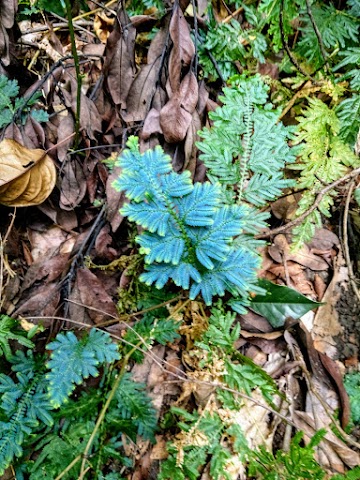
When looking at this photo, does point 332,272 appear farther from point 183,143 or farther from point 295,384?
point 183,143

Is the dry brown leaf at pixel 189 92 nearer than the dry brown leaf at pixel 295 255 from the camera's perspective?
Yes

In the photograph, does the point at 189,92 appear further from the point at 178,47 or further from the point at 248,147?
the point at 248,147

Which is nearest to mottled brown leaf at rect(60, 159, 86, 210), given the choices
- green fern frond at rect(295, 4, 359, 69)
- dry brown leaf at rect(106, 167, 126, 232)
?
dry brown leaf at rect(106, 167, 126, 232)

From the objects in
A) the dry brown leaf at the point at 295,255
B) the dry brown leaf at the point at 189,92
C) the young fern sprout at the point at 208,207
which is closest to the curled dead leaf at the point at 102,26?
the dry brown leaf at the point at 189,92

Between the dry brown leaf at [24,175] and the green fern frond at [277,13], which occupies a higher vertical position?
the green fern frond at [277,13]

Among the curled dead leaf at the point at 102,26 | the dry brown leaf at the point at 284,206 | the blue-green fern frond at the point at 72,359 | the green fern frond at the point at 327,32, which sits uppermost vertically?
the green fern frond at the point at 327,32

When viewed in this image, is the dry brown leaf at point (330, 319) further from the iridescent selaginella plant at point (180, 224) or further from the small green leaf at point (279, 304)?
the iridescent selaginella plant at point (180, 224)
